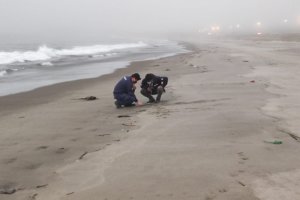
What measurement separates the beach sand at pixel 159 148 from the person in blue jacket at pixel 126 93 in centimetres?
30

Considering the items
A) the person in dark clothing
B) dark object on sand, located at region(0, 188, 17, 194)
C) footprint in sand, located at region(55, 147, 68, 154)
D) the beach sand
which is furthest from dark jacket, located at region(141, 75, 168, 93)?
dark object on sand, located at region(0, 188, 17, 194)

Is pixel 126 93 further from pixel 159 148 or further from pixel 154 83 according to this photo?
pixel 159 148

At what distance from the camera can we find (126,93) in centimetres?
1138

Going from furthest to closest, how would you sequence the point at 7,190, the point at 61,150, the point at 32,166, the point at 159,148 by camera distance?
the point at 61,150
the point at 159,148
the point at 32,166
the point at 7,190

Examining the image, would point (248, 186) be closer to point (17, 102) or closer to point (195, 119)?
point (195, 119)

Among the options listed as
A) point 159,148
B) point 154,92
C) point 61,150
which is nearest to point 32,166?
point 61,150

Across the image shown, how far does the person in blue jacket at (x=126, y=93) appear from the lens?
441 inches

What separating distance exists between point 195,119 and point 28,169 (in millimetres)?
3761

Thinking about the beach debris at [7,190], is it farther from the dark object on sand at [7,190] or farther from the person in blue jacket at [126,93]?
the person in blue jacket at [126,93]

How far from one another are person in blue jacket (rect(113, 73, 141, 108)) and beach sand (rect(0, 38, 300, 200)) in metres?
0.30

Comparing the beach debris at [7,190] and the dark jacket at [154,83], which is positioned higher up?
the dark jacket at [154,83]

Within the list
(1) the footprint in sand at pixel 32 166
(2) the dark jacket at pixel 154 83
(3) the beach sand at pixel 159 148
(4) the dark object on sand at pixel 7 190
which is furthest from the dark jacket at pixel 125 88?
(4) the dark object on sand at pixel 7 190

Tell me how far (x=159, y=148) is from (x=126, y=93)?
4676 mm

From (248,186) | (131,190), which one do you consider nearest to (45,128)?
(131,190)
